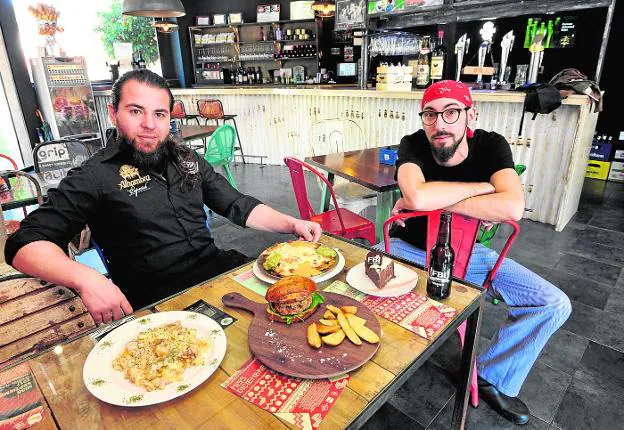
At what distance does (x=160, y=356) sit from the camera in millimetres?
931

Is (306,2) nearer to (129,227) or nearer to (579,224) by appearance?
(579,224)

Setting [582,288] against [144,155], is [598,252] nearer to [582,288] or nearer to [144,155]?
[582,288]

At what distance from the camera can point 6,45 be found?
616 centimetres

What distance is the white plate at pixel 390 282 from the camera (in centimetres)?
119


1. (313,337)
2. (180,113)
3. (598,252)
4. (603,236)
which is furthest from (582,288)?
(180,113)

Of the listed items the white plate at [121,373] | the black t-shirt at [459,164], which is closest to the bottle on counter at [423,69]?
the black t-shirt at [459,164]

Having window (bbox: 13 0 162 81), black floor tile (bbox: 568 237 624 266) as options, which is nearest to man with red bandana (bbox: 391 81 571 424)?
black floor tile (bbox: 568 237 624 266)

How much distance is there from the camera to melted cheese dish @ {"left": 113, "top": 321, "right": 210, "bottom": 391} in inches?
34.7

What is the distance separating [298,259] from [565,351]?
71.2 inches

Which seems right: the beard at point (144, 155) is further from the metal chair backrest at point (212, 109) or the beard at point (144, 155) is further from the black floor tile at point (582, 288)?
the metal chair backrest at point (212, 109)

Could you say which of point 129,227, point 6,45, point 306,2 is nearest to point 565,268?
point 129,227

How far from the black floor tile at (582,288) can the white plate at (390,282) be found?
2.09 meters

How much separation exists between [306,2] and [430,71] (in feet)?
15.8

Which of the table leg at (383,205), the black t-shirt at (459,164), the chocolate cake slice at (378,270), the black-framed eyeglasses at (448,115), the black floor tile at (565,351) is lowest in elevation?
the black floor tile at (565,351)
